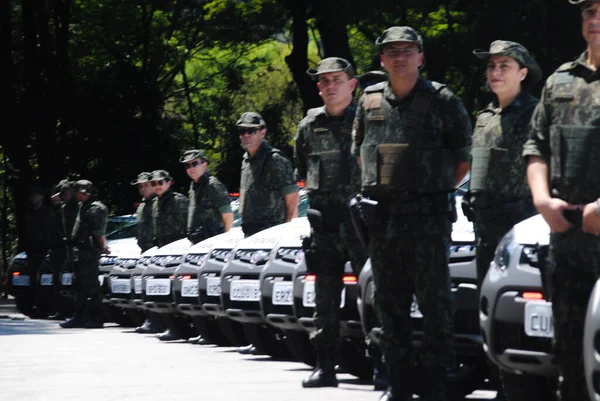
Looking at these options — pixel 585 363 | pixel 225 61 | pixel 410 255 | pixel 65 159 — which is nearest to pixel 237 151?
pixel 65 159

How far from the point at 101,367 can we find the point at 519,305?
578cm

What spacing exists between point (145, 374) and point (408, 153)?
3997 millimetres

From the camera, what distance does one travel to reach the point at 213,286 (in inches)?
546

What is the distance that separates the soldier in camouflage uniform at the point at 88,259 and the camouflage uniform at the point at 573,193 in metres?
12.9

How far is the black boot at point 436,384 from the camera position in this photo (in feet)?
26.5

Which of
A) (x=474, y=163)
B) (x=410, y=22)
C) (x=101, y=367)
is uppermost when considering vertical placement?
(x=410, y=22)

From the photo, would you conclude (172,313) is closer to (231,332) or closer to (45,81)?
(231,332)

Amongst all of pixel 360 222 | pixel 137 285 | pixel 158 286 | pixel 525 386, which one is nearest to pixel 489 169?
pixel 360 222

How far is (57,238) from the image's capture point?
21.3 m

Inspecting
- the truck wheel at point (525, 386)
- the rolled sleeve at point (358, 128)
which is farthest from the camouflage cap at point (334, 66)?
the truck wheel at point (525, 386)

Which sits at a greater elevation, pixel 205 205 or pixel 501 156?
pixel 501 156

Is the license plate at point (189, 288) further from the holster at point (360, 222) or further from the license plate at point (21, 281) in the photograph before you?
the license plate at point (21, 281)

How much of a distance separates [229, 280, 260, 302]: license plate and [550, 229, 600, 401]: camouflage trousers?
6302 mm

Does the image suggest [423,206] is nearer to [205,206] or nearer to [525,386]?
[525,386]
